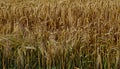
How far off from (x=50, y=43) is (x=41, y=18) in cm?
139

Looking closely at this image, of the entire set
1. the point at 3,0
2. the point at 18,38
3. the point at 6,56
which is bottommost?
the point at 6,56

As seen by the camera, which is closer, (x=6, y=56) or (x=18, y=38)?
(x=6, y=56)

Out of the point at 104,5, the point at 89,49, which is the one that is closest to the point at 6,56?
the point at 89,49

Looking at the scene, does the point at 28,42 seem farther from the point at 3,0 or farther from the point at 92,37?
the point at 3,0

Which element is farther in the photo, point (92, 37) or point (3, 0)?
point (3, 0)

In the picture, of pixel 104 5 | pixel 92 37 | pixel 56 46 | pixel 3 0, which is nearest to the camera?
pixel 56 46

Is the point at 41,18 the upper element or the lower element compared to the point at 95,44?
upper

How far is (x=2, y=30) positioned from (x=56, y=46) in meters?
0.73

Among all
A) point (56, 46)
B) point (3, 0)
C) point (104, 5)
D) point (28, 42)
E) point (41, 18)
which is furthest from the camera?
point (3, 0)

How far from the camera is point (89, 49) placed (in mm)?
2232

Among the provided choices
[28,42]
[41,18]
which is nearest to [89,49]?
[28,42]

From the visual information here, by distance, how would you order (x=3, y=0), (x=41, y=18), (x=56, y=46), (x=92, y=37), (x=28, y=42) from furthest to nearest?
(x=3, y=0) < (x=41, y=18) < (x=92, y=37) < (x=28, y=42) < (x=56, y=46)

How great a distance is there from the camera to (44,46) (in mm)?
2096

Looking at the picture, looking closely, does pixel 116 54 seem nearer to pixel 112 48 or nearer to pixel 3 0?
pixel 112 48
